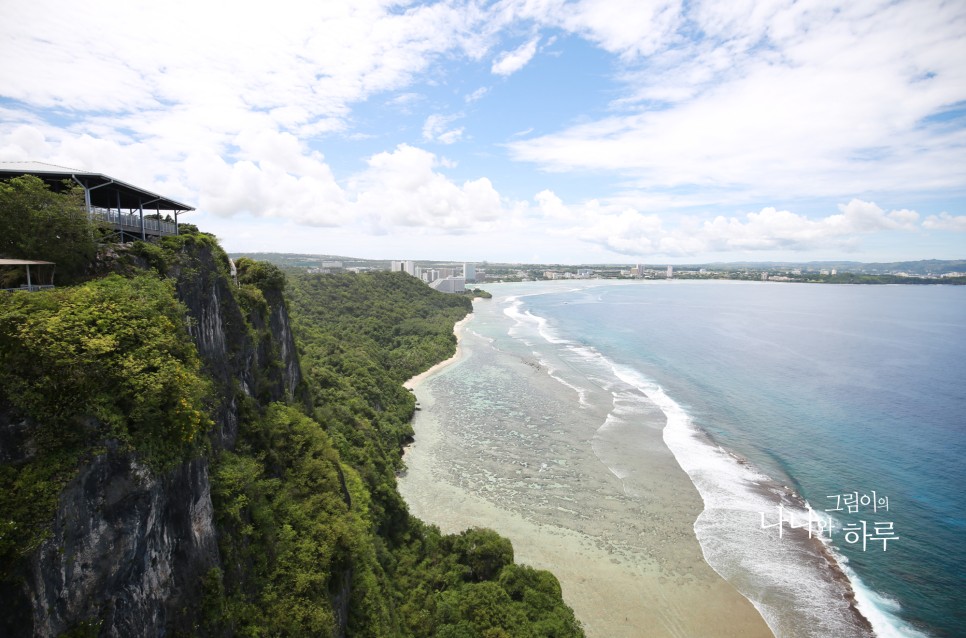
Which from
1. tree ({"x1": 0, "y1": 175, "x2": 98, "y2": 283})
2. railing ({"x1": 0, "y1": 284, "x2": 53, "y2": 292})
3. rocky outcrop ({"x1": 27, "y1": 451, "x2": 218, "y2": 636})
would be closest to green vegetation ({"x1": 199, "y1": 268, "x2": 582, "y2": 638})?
rocky outcrop ({"x1": 27, "y1": 451, "x2": 218, "y2": 636})

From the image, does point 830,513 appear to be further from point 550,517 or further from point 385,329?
point 385,329

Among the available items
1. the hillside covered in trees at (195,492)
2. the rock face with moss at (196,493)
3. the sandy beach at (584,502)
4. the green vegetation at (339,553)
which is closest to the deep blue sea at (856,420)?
the sandy beach at (584,502)

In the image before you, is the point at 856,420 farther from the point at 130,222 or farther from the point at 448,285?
the point at 448,285

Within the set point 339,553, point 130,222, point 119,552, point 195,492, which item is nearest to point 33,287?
point 130,222

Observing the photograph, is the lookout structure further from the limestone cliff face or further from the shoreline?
the shoreline

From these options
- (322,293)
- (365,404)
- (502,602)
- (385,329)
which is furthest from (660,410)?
(322,293)

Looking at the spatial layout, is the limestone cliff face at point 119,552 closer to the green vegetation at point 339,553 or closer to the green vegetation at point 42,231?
the green vegetation at point 339,553
